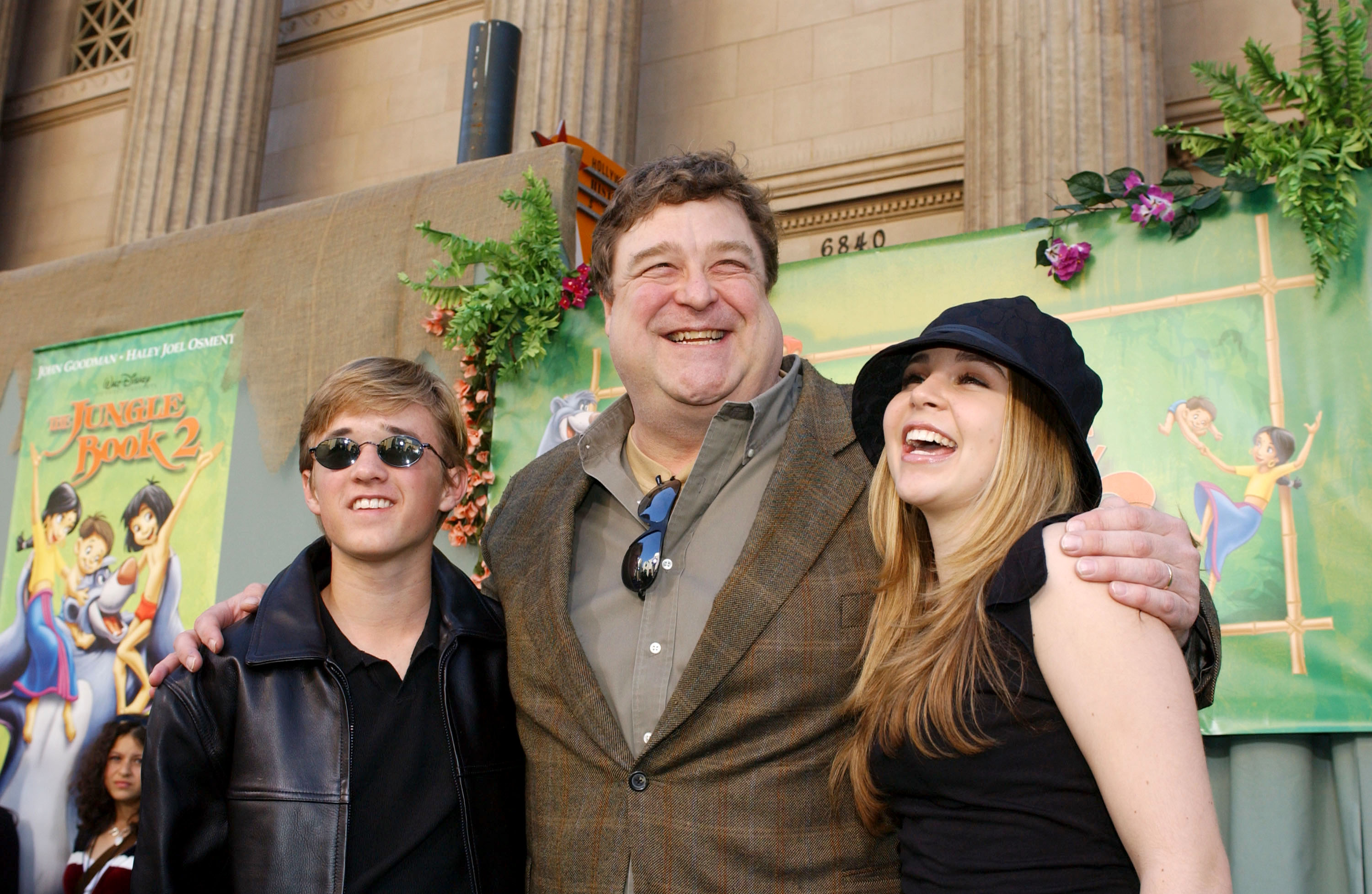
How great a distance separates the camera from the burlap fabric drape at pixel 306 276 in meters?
4.13

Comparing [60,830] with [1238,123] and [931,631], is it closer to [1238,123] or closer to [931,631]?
[931,631]

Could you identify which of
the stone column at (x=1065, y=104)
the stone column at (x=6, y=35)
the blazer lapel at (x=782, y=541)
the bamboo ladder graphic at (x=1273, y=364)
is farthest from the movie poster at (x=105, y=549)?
the stone column at (x=6, y=35)

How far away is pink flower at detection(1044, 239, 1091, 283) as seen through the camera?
10.1 ft

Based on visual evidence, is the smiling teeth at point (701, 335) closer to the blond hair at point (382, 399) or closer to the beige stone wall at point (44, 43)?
the blond hair at point (382, 399)

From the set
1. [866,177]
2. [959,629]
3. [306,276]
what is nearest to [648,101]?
[866,177]

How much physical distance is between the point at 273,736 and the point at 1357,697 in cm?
245

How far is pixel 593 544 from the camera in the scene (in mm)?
2215

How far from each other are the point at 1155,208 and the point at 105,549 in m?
4.18

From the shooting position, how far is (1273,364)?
2865 millimetres

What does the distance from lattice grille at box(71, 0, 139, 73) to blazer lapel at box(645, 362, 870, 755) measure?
12.2 meters

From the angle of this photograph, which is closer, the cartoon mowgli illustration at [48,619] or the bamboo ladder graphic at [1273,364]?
the bamboo ladder graphic at [1273,364]

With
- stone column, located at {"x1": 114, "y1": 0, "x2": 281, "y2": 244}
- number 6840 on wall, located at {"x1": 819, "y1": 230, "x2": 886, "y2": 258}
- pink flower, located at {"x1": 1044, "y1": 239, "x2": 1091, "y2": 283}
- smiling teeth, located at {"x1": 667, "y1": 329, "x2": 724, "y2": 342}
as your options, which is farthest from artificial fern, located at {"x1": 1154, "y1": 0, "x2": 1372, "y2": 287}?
stone column, located at {"x1": 114, "y1": 0, "x2": 281, "y2": 244}

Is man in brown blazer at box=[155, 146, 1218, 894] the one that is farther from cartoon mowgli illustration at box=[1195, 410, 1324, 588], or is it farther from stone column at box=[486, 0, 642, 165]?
stone column at box=[486, 0, 642, 165]

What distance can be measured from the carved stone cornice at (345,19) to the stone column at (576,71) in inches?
101
